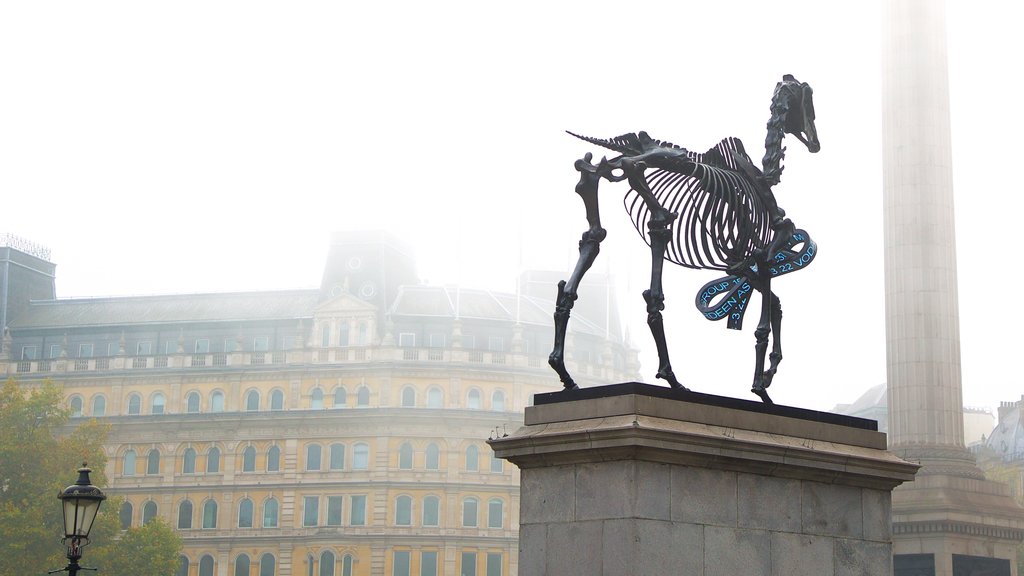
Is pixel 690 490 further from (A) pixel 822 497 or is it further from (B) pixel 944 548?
(B) pixel 944 548

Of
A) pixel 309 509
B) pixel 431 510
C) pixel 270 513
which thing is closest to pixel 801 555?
pixel 431 510

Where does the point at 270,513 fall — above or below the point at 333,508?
below

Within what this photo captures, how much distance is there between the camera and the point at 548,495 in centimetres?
1175

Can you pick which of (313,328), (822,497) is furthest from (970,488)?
(313,328)

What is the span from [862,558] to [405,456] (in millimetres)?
74359

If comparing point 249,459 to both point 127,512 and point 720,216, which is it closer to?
point 127,512

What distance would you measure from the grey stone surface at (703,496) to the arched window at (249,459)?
78035mm

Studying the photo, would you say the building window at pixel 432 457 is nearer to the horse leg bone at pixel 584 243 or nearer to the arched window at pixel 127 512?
the arched window at pixel 127 512

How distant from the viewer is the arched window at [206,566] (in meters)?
86.9

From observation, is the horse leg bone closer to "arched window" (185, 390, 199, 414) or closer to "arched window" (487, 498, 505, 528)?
"arched window" (487, 498, 505, 528)

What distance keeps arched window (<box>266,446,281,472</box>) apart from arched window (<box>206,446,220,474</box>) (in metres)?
3.14

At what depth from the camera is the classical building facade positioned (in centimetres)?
8538

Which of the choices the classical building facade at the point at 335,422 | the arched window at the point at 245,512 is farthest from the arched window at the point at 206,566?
the arched window at the point at 245,512

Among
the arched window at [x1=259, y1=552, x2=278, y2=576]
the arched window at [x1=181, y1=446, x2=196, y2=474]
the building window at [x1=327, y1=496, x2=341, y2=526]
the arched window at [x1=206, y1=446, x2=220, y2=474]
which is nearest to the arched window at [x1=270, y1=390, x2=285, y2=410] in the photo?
the arched window at [x1=206, y1=446, x2=220, y2=474]
